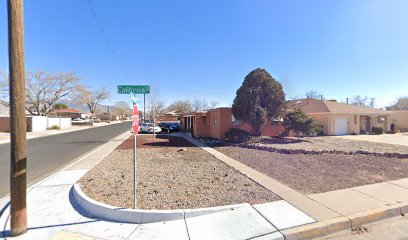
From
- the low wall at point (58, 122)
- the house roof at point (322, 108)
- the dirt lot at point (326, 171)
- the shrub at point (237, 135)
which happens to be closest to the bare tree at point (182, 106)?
the low wall at point (58, 122)

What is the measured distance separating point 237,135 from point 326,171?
27.7 feet

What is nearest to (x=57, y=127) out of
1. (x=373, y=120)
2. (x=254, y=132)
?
(x=254, y=132)

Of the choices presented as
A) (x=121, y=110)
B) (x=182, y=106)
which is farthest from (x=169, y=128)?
(x=121, y=110)

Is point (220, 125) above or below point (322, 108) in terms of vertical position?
below

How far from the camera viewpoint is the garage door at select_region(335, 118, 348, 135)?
22434 millimetres

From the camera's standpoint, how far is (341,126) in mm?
22641

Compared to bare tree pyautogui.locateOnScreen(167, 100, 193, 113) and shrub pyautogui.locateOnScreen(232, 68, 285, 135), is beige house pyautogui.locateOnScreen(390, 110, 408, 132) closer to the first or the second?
shrub pyautogui.locateOnScreen(232, 68, 285, 135)

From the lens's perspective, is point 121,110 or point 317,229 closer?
point 317,229

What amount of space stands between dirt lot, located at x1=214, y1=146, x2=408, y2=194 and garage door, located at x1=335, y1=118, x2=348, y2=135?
14628mm

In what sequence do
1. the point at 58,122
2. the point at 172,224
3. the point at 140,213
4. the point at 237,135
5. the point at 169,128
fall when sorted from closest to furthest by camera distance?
the point at 172,224
the point at 140,213
the point at 237,135
the point at 169,128
the point at 58,122

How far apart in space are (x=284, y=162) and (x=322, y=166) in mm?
1397

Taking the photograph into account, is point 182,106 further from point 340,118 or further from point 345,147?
point 345,147

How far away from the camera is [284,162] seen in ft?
28.1

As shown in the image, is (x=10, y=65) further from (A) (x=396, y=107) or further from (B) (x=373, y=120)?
(A) (x=396, y=107)
